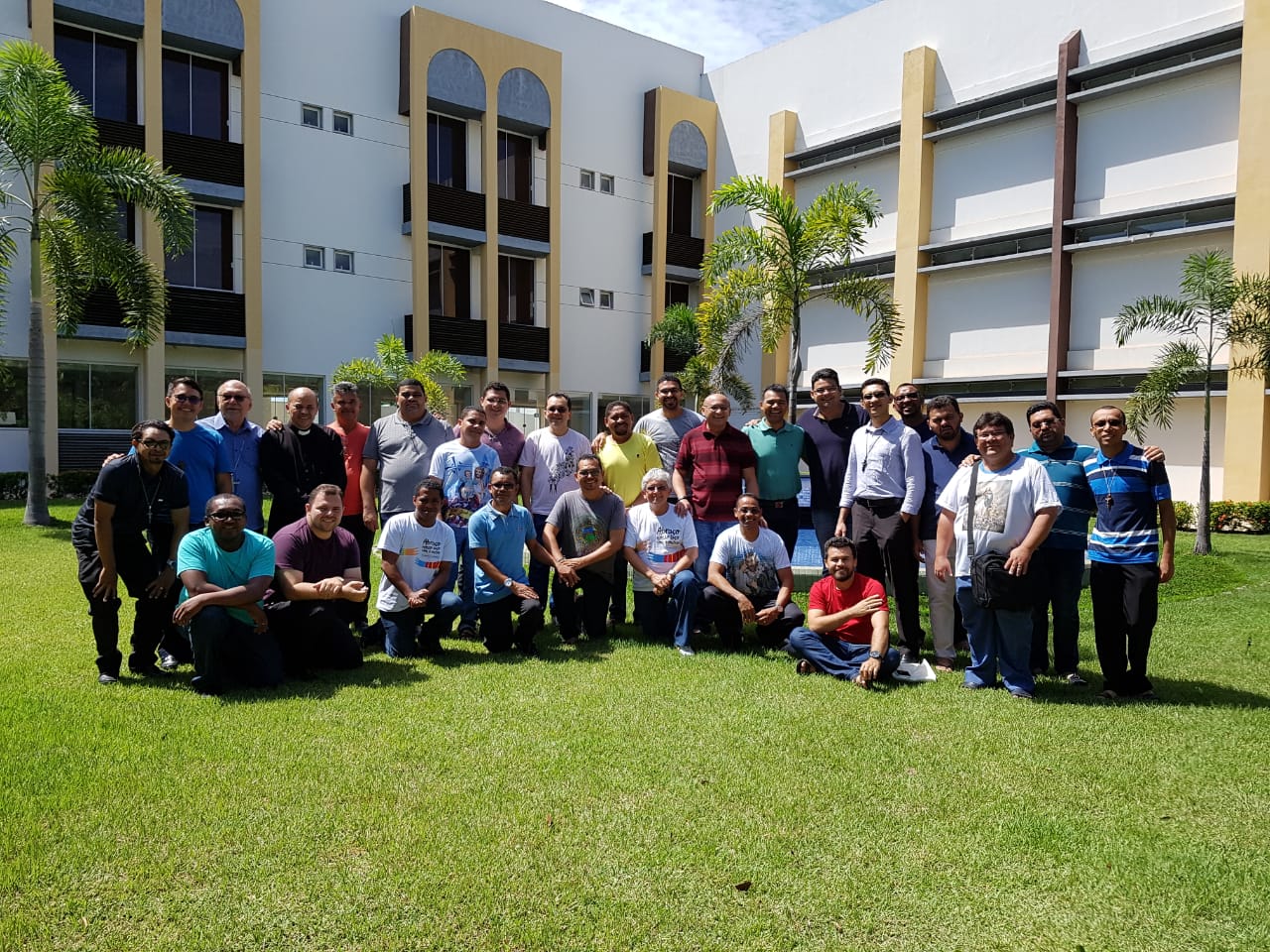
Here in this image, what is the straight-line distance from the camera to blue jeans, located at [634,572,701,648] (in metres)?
7.43

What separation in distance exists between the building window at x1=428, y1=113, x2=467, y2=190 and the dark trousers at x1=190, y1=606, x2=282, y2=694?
71.8ft

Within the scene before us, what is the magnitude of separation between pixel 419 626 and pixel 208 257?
18471 millimetres

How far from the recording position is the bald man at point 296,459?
725 centimetres

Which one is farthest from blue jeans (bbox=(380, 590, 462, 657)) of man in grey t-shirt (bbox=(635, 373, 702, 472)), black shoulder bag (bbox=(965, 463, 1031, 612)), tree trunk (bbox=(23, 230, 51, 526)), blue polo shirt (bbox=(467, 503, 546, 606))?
tree trunk (bbox=(23, 230, 51, 526))

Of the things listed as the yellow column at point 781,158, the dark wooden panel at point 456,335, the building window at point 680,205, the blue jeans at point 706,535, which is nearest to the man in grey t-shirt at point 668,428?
the blue jeans at point 706,535

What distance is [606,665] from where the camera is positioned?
6863 mm

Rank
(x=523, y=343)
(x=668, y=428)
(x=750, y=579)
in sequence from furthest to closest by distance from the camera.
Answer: (x=523, y=343) < (x=668, y=428) < (x=750, y=579)

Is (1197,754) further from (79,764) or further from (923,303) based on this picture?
(923,303)

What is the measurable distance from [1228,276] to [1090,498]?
13091 millimetres

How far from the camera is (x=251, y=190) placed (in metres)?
22.4

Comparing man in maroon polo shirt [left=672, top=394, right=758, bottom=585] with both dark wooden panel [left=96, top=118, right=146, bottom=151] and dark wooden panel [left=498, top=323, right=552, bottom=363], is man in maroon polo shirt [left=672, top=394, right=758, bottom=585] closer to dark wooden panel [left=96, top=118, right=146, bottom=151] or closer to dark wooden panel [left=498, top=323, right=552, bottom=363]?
dark wooden panel [left=96, top=118, right=146, bottom=151]

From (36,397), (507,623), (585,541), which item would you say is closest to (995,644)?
(585,541)

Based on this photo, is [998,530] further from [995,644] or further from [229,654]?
[229,654]

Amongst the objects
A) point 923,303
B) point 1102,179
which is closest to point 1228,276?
point 1102,179
